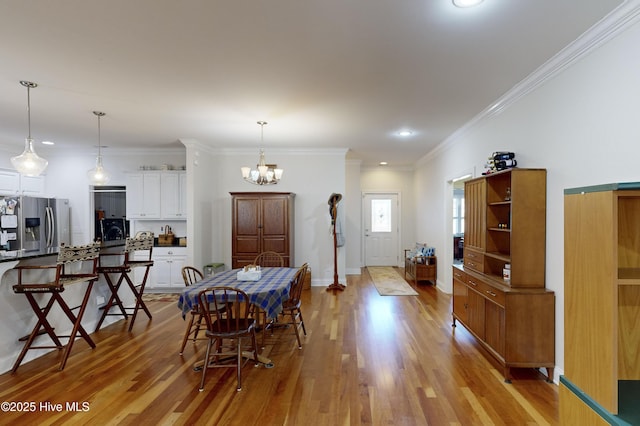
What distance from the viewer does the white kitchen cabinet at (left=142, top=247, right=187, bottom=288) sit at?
5957 millimetres

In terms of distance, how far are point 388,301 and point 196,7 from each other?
15.6 ft

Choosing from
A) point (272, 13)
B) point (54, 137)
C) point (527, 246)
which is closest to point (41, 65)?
point (272, 13)

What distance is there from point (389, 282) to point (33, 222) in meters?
6.76

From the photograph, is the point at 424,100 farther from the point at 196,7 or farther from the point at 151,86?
the point at 151,86

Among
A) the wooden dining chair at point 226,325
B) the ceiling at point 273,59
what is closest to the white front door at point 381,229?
the ceiling at point 273,59

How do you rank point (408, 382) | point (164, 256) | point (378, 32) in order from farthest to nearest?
1. point (164, 256)
2. point (408, 382)
3. point (378, 32)

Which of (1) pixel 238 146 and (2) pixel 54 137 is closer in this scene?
(2) pixel 54 137

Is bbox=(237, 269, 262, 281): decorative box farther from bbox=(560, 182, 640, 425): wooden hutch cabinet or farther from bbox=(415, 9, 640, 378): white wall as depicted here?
bbox=(415, 9, 640, 378): white wall

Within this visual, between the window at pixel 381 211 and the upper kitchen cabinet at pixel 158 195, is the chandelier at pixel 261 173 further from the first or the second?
the window at pixel 381 211

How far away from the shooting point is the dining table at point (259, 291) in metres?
2.93

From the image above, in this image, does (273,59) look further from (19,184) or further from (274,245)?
(19,184)

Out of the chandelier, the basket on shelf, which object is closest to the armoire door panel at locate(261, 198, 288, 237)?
the chandelier

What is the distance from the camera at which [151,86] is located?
330cm

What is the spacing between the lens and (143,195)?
19.8 feet
